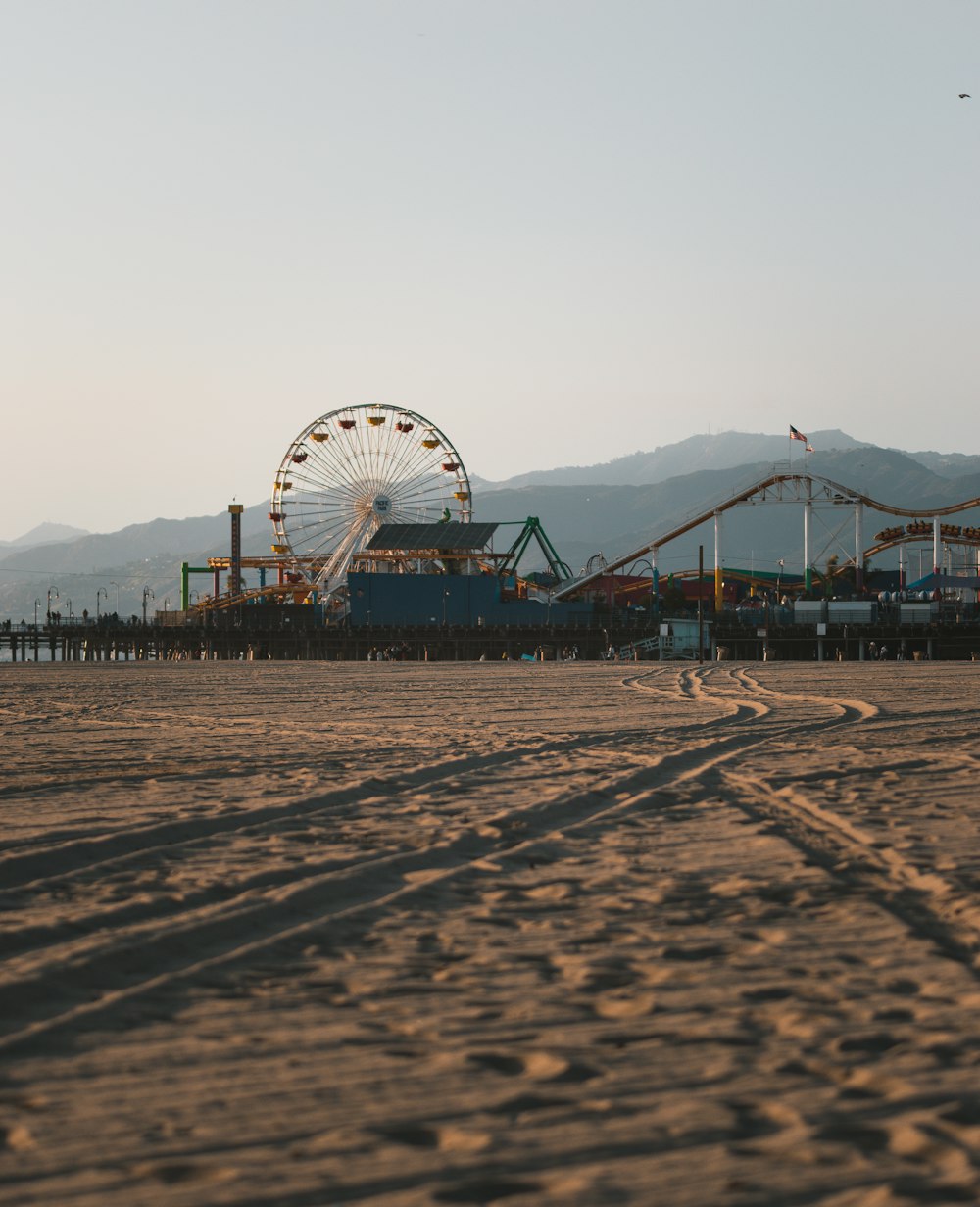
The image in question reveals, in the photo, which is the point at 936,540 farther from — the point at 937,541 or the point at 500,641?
the point at 500,641

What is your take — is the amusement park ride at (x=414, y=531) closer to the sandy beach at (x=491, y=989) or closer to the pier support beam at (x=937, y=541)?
the pier support beam at (x=937, y=541)

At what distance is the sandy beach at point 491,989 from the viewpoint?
3.99m

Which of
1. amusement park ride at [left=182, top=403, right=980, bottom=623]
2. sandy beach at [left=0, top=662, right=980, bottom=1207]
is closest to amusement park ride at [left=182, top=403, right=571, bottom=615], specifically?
amusement park ride at [left=182, top=403, right=980, bottom=623]

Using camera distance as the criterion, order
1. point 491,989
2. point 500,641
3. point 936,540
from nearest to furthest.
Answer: point 491,989
point 500,641
point 936,540

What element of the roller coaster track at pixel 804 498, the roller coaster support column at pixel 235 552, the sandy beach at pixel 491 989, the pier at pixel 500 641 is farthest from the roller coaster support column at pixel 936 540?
the sandy beach at pixel 491 989

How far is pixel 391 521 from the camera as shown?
9569 centimetres

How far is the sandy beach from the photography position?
3.99 metres

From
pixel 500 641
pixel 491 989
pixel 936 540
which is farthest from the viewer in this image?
pixel 936 540

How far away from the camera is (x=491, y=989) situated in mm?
5871

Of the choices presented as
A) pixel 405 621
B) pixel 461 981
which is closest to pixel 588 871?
pixel 461 981

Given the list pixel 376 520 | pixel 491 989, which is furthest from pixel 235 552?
pixel 491 989

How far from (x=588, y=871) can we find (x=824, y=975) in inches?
109

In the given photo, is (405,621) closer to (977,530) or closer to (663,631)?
(663,631)

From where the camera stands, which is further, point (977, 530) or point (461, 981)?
point (977, 530)
